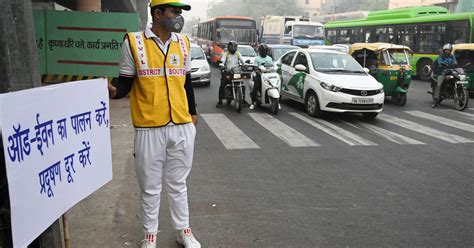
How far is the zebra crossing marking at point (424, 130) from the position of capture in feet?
27.4

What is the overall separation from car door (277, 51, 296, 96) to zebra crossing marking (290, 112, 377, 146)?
5.97 ft

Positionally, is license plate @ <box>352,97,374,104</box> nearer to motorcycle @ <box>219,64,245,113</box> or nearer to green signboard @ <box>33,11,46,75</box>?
motorcycle @ <box>219,64,245,113</box>

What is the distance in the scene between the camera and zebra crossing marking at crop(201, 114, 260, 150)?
7.60 m

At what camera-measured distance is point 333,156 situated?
693 centimetres

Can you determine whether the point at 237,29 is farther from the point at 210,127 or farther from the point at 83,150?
the point at 83,150

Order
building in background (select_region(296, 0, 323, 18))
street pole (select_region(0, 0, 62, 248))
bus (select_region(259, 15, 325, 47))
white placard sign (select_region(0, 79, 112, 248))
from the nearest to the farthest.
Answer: white placard sign (select_region(0, 79, 112, 248)), street pole (select_region(0, 0, 62, 248)), bus (select_region(259, 15, 325, 47)), building in background (select_region(296, 0, 323, 18))

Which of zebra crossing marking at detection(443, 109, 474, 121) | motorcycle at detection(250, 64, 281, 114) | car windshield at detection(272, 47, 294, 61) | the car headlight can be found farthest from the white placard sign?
car windshield at detection(272, 47, 294, 61)

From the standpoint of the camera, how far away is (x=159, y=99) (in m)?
3.27

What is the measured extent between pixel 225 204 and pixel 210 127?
4.52m

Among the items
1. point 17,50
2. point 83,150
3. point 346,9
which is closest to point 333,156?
point 83,150

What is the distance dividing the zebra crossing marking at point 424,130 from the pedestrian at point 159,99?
21.0 ft

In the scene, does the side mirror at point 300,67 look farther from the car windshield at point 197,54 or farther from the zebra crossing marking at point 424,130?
the car windshield at point 197,54

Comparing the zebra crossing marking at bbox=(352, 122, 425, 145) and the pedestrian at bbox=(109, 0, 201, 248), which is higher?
the pedestrian at bbox=(109, 0, 201, 248)

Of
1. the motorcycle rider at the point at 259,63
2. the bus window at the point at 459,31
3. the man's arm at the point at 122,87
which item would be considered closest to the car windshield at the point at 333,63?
the motorcycle rider at the point at 259,63
